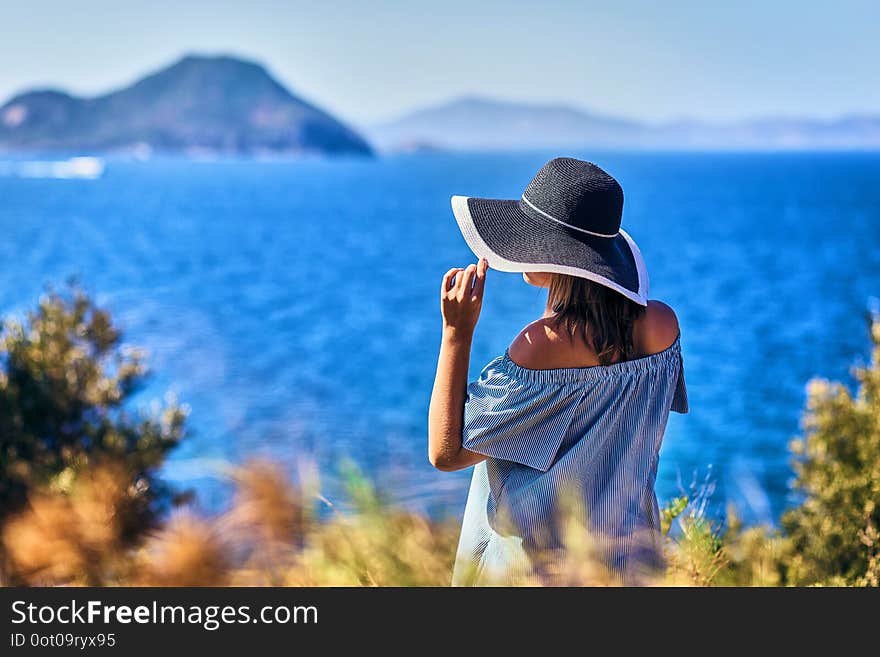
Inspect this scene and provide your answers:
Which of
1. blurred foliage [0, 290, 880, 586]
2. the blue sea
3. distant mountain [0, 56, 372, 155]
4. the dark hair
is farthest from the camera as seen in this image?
distant mountain [0, 56, 372, 155]

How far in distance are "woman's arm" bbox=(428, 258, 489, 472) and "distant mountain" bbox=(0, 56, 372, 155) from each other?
6450 inches

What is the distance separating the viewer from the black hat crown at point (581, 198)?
2.12 meters

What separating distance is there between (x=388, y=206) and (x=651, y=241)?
122 ft

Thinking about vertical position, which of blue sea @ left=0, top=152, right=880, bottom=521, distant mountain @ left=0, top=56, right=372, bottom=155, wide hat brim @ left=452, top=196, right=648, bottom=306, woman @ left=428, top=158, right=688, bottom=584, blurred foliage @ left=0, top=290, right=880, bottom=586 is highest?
distant mountain @ left=0, top=56, right=372, bottom=155

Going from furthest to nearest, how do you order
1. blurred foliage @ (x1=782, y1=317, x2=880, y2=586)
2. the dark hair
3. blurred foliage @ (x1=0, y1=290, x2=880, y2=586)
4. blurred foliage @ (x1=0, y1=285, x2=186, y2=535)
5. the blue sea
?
the blue sea, blurred foliage @ (x1=0, y1=285, x2=186, y2=535), blurred foliage @ (x1=782, y1=317, x2=880, y2=586), blurred foliage @ (x1=0, y1=290, x2=880, y2=586), the dark hair

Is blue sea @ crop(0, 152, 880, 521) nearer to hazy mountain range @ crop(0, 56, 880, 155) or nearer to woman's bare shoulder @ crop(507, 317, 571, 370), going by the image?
woman's bare shoulder @ crop(507, 317, 571, 370)

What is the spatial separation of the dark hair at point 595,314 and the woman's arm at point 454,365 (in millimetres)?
193

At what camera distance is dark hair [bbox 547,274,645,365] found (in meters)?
2.05

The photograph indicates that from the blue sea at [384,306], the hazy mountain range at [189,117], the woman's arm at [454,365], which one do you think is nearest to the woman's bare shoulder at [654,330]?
the woman's arm at [454,365]

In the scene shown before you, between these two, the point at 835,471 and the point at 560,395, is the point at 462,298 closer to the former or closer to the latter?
the point at 560,395

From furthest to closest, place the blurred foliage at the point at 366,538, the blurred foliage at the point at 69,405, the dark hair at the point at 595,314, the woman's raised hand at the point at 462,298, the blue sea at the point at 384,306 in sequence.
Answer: the blue sea at the point at 384,306 < the blurred foliage at the point at 69,405 < the blurred foliage at the point at 366,538 < the dark hair at the point at 595,314 < the woman's raised hand at the point at 462,298

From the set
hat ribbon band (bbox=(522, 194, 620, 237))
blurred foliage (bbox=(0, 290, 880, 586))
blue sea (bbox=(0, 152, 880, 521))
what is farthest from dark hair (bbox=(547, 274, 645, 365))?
blue sea (bbox=(0, 152, 880, 521))

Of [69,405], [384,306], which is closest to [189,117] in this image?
[384,306]

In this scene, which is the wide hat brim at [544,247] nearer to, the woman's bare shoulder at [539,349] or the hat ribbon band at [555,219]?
the hat ribbon band at [555,219]
